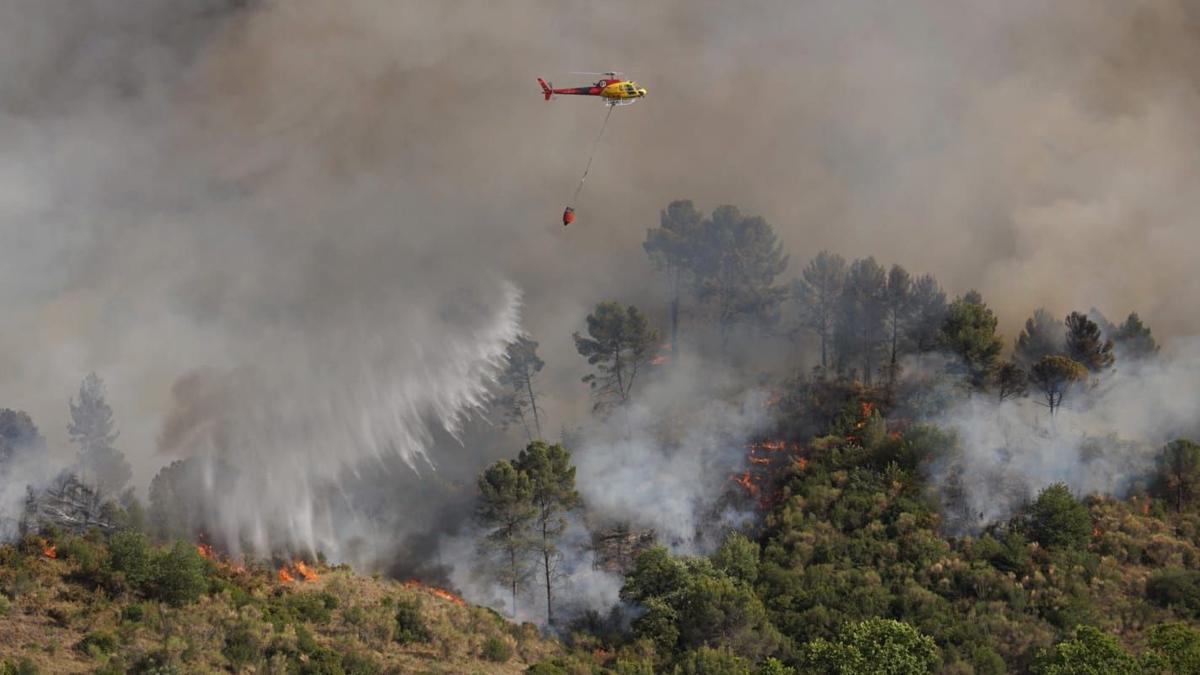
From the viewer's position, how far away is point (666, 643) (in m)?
75.5

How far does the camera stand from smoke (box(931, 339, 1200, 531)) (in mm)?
87000

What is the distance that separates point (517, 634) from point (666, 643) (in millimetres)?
9026

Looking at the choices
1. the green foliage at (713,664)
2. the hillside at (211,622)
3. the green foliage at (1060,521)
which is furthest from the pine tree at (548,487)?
the green foliage at (1060,521)

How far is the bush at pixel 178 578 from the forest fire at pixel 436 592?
15.5 m

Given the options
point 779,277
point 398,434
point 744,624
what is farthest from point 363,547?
point 779,277

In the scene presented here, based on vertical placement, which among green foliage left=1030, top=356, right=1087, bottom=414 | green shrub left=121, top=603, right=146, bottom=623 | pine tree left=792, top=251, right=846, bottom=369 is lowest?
green shrub left=121, top=603, right=146, bottom=623

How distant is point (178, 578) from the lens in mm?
71188

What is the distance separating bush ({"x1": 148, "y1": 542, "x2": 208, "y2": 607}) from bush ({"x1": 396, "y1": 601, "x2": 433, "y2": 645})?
10851mm

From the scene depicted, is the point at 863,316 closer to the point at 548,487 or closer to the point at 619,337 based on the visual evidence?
the point at 619,337

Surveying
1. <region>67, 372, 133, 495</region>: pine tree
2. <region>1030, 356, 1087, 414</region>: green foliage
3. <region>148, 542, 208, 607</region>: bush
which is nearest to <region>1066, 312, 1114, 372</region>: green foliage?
<region>1030, 356, 1087, 414</region>: green foliage

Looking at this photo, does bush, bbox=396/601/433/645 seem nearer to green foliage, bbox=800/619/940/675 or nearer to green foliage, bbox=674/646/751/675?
green foliage, bbox=674/646/751/675

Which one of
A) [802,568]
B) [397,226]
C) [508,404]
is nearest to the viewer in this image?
[802,568]

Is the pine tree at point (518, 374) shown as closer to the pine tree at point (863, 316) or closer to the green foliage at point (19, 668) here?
the pine tree at point (863, 316)

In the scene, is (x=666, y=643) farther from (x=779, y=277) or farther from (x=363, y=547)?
(x=779, y=277)
